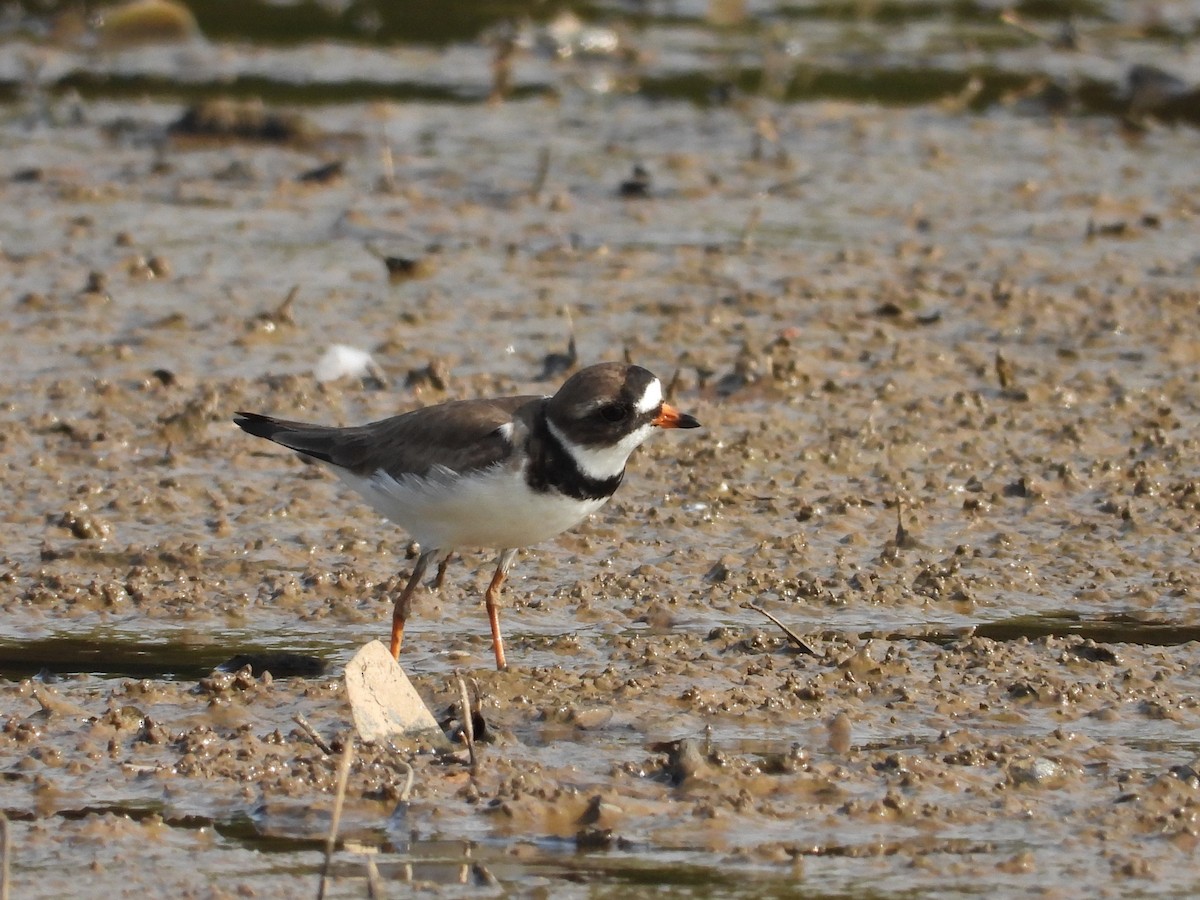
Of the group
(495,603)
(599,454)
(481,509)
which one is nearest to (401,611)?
(495,603)

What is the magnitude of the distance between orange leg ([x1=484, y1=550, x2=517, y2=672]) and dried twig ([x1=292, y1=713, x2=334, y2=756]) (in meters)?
0.77

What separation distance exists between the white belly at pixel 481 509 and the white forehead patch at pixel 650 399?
0.29 m

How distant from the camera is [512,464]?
17.9 feet

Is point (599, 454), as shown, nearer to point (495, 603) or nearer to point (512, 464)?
point (512, 464)

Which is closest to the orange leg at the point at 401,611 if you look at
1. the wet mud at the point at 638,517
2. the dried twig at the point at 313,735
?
the wet mud at the point at 638,517

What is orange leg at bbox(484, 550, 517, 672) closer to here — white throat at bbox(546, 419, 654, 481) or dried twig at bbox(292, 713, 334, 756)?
white throat at bbox(546, 419, 654, 481)

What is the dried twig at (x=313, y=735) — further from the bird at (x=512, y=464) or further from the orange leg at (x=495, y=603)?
the orange leg at (x=495, y=603)

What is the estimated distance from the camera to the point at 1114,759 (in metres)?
5.00

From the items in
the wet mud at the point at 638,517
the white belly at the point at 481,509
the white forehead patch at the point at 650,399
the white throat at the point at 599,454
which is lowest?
the wet mud at the point at 638,517

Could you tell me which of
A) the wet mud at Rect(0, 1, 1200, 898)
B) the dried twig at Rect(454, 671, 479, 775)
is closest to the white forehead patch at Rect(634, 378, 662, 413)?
the wet mud at Rect(0, 1, 1200, 898)

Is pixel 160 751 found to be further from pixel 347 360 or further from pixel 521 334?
pixel 521 334

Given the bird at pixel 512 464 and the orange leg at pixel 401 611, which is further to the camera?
the orange leg at pixel 401 611

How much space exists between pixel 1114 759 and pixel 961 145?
7585 mm

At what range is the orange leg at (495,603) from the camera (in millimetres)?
5633
